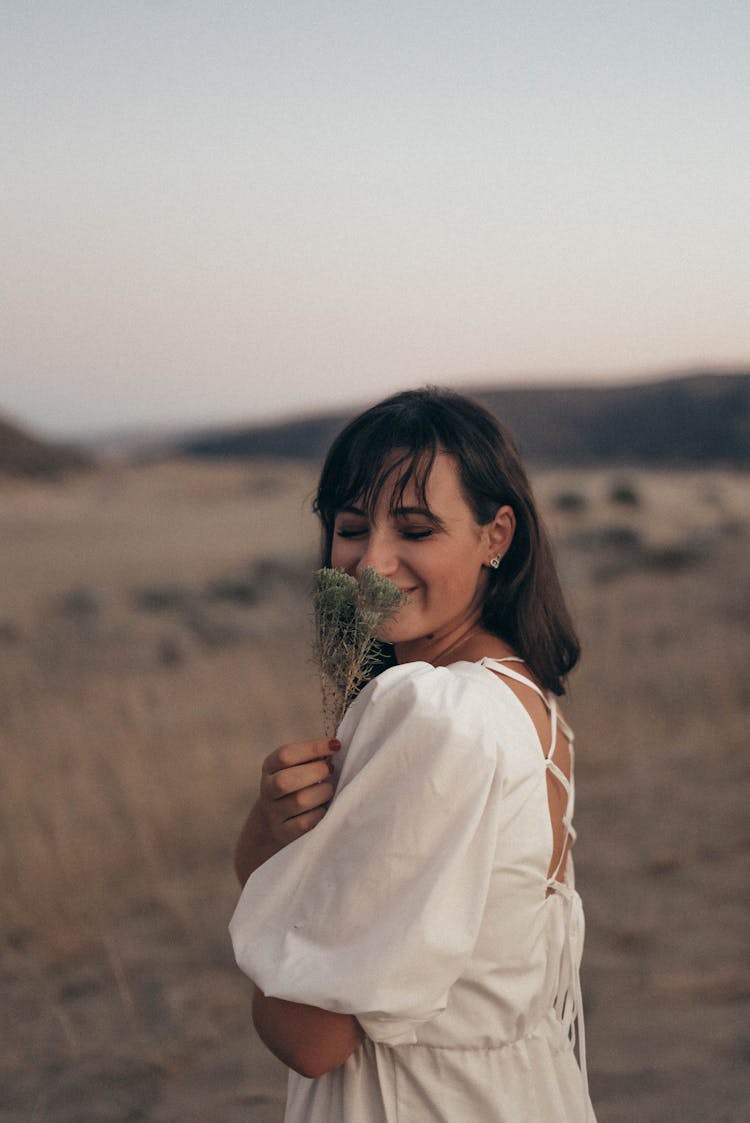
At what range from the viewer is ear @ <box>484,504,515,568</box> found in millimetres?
1756

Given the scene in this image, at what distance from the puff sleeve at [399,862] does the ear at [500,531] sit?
1.35ft

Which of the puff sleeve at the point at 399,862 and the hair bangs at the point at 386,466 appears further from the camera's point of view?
the hair bangs at the point at 386,466

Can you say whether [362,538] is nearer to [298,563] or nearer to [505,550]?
[505,550]

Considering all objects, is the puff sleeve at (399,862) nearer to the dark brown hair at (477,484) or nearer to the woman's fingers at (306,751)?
the woman's fingers at (306,751)

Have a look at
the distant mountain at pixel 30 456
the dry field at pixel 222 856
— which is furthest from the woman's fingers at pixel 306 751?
the distant mountain at pixel 30 456

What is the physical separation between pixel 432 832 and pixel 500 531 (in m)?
0.59

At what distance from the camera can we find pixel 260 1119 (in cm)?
344

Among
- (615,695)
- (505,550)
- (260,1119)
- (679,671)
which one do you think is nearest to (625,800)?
(615,695)

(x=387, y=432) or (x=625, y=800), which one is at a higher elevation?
(x=387, y=432)

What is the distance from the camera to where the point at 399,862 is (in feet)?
4.44

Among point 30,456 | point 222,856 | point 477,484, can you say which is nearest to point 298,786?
point 477,484

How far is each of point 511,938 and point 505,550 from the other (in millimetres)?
605

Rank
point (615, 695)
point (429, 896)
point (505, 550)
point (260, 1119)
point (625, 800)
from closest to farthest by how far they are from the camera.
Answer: point (429, 896), point (505, 550), point (260, 1119), point (625, 800), point (615, 695)

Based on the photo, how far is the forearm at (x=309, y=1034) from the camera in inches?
55.4
